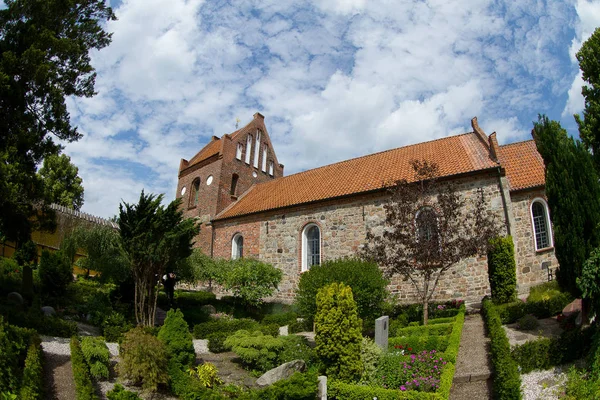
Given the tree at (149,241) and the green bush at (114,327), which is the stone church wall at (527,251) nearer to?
the tree at (149,241)

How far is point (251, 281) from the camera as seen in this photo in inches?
709

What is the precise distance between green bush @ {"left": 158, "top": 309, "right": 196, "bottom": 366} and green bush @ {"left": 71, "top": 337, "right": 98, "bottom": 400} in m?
1.51

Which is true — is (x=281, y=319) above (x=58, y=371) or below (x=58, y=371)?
above

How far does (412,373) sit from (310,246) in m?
12.1

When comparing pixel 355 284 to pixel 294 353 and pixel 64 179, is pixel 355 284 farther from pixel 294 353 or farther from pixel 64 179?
pixel 64 179

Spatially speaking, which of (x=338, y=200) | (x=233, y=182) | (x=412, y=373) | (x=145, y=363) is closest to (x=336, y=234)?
(x=338, y=200)

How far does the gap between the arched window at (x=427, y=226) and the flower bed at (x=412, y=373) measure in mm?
3145

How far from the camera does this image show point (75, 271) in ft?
70.0

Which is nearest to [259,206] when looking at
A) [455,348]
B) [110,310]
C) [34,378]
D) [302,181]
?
[302,181]

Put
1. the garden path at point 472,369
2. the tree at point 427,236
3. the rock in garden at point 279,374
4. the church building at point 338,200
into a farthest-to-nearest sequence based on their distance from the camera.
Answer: the church building at point 338,200 → the tree at point 427,236 → the rock in garden at point 279,374 → the garden path at point 472,369

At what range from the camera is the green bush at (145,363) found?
7.70 metres

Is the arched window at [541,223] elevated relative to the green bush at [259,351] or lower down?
elevated

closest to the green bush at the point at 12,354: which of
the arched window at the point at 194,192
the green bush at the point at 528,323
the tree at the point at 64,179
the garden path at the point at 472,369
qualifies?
the garden path at the point at 472,369

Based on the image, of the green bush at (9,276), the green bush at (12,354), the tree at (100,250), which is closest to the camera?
the green bush at (12,354)
